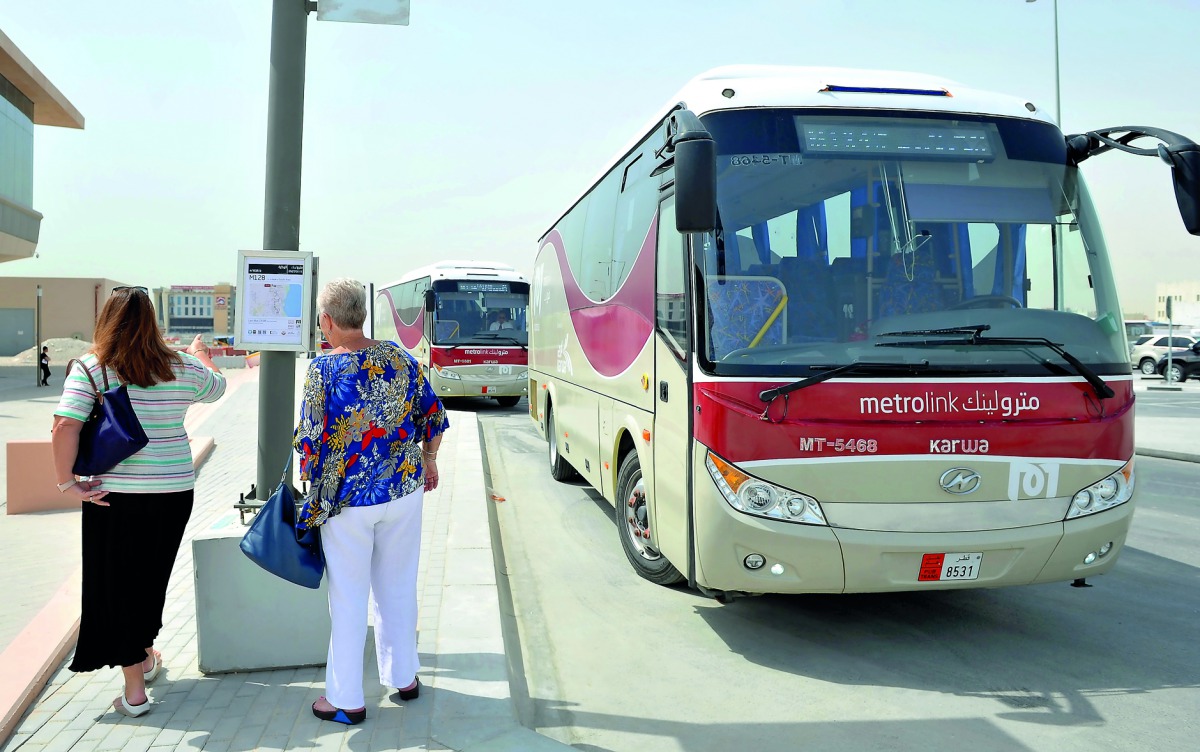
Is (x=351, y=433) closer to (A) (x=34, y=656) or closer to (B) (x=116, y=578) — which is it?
(B) (x=116, y=578)

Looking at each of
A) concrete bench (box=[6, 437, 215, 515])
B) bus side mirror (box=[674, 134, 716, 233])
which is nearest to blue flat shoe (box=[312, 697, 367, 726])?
bus side mirror (box=[674, 134, 716, 233])

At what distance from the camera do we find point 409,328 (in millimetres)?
24078

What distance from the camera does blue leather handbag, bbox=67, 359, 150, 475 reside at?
12.3ft

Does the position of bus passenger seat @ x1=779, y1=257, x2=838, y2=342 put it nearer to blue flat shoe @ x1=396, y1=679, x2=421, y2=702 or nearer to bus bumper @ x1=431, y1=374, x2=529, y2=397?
blue flat shoe @ x1=396, y1=679, x2=421, y2=702

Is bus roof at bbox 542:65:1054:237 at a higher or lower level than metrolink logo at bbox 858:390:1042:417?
higher

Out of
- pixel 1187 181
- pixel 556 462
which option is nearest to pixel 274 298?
pixel 1187 181

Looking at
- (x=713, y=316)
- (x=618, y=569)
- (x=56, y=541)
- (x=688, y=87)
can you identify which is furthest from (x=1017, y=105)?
(x=56, y=541)

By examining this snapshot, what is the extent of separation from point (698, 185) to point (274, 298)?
2.23 metres

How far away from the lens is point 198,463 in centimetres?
1219

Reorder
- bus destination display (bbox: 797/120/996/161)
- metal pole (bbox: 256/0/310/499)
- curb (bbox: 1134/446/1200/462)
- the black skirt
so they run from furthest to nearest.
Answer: curb (bbox: 1134/446/1200/462) → bus destination display (bbox: 797/120/996/161) → metal pole (bbox: 256/0/310/499) → the black skirt

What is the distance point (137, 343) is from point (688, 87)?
3365 mm

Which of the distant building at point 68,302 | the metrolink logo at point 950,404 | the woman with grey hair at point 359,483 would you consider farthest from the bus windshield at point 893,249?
the distant building at point 68,302

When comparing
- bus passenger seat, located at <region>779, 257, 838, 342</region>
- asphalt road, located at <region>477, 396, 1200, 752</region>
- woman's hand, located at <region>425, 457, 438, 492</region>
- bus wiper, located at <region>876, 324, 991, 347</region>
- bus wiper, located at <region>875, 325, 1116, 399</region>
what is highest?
bus passenger seat, located at <region>779, 257, 838, 342</region>

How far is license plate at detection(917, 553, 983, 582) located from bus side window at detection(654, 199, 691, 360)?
166cm
